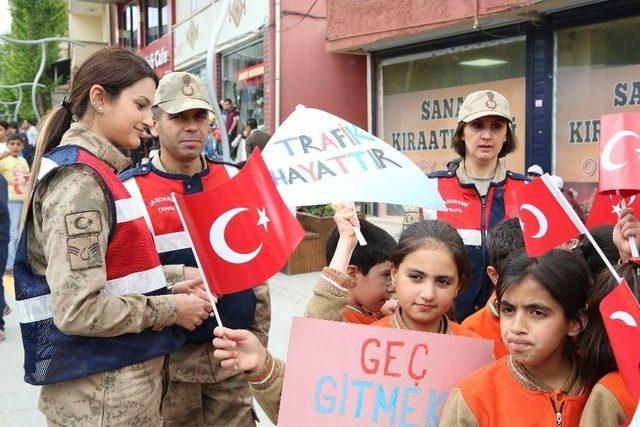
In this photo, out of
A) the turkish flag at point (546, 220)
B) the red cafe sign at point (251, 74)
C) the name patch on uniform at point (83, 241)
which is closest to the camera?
the name patch on uniform at point (83, 241)

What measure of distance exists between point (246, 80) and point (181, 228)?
475 inches

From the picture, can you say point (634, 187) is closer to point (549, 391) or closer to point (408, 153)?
point (549, 391)

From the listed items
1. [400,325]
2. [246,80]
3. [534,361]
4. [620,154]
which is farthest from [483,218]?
[246,80]

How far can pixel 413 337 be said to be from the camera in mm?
2031

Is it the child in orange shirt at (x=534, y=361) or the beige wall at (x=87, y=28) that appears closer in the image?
the child in orange shirt at (x=534, y=361)

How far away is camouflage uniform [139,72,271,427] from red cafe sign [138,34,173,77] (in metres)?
16.4

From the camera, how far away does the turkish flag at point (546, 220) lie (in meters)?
2.06

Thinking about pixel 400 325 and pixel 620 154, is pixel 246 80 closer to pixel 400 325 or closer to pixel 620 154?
pixel 620 154

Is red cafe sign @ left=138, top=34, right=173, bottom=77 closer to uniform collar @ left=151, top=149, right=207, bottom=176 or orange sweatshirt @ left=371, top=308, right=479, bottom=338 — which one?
uniform collar @ left=151, top=149, right=207, bottom=176

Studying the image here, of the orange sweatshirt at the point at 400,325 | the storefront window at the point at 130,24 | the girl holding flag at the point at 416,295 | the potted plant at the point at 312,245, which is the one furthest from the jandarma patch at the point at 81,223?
the storefront window at the point at 130,24

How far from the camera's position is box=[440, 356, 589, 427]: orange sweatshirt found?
1788 mm

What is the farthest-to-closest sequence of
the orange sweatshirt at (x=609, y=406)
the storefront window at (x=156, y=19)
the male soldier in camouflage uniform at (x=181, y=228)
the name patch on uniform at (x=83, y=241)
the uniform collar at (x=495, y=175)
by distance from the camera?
the storefront window at (x=156, y=19), the uniform collar at (x=495, y=175), the male soldier in camouflage uniform at (x=181, y=228), the name patch on uniform at (x=83, y=241), the orange sweatshirt at (x=609, y=406)

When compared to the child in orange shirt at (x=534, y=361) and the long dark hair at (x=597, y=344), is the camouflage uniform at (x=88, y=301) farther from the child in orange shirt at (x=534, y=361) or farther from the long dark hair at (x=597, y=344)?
the long dark hair at (x=597, y=344)

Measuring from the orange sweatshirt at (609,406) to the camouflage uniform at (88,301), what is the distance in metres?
1.21
